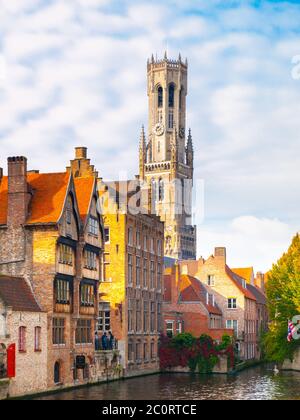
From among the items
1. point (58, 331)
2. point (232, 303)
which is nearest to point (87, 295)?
point (58, 331)

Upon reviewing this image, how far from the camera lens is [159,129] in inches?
7776

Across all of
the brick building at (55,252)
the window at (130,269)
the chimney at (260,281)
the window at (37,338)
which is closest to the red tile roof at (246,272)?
the chimney at (260,281)

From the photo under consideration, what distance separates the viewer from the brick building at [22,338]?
46781 millimetres

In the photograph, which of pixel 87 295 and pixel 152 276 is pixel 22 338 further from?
pixel 152 276

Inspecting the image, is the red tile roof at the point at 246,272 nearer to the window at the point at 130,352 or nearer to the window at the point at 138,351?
the window at the point at 138,351

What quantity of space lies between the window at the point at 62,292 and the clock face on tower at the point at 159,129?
14317cm

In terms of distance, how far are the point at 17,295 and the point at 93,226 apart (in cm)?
1170

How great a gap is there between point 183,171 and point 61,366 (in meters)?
142

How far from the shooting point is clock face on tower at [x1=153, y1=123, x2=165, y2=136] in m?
197

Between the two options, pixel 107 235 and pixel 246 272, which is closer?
pixel 107 235

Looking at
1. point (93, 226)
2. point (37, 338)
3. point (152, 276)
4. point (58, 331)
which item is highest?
point (93, 226)
